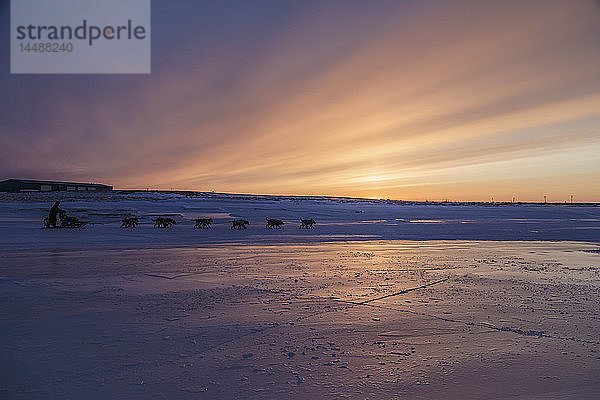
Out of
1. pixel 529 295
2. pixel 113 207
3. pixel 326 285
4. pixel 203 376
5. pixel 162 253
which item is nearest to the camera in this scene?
pixel 203 376

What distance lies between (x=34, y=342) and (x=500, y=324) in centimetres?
577

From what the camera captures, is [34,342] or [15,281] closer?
[34,342]

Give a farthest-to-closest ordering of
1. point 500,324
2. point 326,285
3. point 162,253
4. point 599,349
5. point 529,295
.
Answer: point 162,253
point 326,285
point 529,295
point 500,324
point 599,349

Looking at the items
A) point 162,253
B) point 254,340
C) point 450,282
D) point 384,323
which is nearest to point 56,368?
point 254,340

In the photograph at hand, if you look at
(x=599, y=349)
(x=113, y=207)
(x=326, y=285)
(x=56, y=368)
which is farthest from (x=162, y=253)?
(x=113, y=207)

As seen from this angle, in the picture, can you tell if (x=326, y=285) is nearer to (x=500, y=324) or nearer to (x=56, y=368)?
(x=500, y=324)

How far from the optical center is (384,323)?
16.8 ft

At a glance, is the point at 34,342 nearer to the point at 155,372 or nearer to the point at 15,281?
the point at 155,372

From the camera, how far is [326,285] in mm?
7559

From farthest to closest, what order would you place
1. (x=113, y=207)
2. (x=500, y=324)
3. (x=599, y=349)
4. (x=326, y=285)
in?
(x=113, y=207) → (x=326, y=285) → (x=500, y=324) → (x=599, y=349)

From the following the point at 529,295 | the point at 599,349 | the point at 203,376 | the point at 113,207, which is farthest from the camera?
the point at 113,207

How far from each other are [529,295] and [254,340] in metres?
5.08

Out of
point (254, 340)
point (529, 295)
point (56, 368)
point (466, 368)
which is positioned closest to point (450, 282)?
point (529, 295)

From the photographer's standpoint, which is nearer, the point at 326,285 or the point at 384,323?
the point at 384,323
